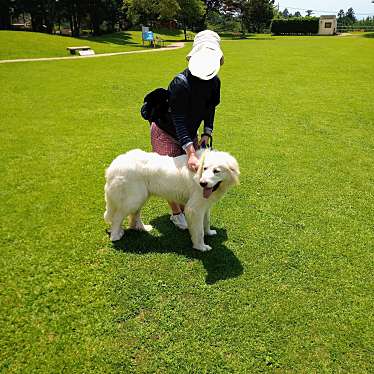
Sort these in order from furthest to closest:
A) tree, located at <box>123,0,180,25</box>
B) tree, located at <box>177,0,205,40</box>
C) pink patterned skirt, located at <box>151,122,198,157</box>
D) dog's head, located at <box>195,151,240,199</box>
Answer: tree, located at <box>177,0,205,40</box>, tree, located at <box>123,0,180,25</box>, pink patterned skirt, located at <box>151,122,198,157</box>, dog's head, located at <box>195,151,240,199</box>

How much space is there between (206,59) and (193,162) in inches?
44.5

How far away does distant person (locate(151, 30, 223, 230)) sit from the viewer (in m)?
3.79

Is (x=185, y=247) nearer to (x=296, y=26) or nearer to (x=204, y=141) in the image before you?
(x=204, y=141)

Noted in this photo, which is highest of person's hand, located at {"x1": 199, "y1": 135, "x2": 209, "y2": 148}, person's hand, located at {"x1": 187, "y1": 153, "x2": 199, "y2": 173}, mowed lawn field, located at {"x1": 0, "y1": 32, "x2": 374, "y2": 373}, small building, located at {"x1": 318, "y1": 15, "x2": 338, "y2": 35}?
small building, located at {"x1": 318, "y1": 15, "x2": 338, "y2": 35}

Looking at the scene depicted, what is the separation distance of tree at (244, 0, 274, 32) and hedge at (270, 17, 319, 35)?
609 centimetres

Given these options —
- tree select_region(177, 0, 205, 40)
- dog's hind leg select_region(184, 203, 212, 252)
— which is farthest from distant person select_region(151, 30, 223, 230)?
tree select_region(177, 0, 205, 40)

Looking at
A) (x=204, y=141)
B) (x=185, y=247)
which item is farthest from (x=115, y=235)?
(x=204, y=141)

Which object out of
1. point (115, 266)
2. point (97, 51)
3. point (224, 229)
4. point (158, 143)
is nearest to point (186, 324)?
point (115, 266)

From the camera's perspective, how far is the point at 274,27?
60344 mm

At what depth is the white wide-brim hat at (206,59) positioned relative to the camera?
376 centimetres

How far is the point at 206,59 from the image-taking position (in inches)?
149

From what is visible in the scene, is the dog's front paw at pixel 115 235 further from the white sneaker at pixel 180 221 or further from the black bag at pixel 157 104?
the black bag at pixel 157 104

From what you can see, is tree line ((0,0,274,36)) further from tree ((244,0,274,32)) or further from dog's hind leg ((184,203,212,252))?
dog's hind leg ((184,203,212,252))

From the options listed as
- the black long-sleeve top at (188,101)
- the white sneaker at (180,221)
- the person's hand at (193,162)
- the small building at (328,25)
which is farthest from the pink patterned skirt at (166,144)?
the small building at (328,25)
